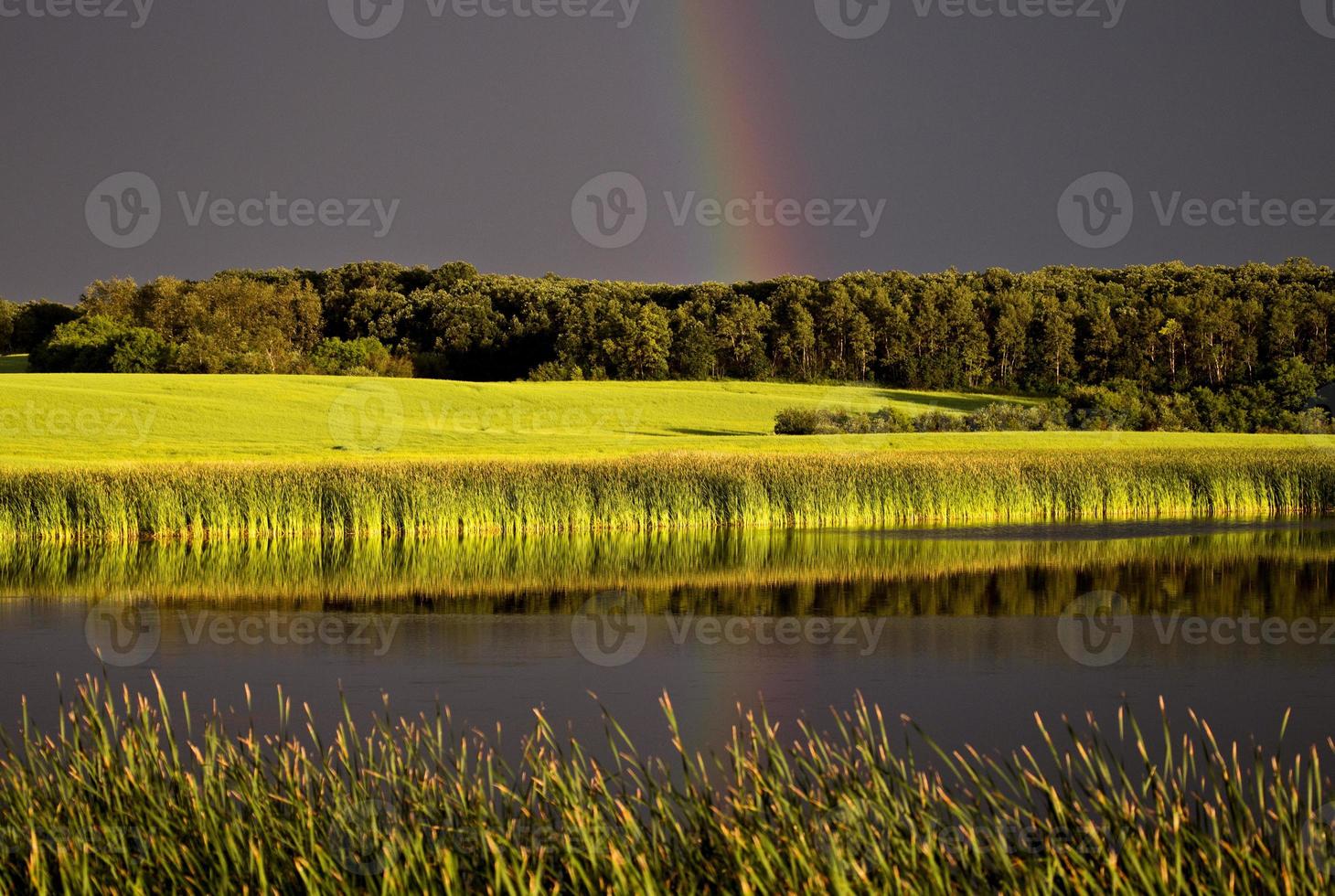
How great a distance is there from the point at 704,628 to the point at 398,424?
92.1 ft

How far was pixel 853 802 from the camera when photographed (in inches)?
180

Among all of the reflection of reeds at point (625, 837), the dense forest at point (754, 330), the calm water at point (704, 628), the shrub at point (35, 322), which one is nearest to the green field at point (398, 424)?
the calm water at point (704, 628)

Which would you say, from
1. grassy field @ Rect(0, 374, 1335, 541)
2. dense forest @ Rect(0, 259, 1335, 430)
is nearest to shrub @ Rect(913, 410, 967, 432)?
grassy field @ Rect(0, 374, 1335, 541)

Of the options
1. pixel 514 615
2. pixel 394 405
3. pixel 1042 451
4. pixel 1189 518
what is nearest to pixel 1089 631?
pixel 514 615

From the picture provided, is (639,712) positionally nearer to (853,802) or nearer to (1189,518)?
(853,802)

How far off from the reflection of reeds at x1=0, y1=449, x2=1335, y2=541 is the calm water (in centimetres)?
122

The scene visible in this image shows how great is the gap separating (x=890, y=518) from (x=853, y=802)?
69.6ft

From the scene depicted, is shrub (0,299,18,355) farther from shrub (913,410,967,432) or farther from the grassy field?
shrub (913,410,967,432)

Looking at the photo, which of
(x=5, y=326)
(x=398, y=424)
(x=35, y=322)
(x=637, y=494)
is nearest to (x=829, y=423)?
(x=398, y=424)

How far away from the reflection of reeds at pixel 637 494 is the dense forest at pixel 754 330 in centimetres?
3228

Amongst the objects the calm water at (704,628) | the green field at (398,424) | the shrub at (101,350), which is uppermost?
the shrub at (101,350)

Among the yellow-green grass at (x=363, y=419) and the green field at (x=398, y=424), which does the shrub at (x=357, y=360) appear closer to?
the green field at (x=398, y=424)

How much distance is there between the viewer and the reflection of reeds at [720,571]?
640 inches

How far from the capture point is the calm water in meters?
10.4
